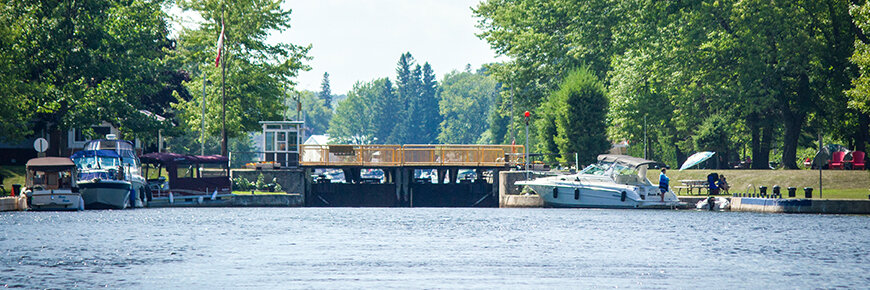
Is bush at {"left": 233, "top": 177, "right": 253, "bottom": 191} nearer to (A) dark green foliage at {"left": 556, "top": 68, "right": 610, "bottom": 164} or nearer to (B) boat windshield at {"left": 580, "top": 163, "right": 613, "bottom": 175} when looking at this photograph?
(A) dark green foliage at {"left": 556, "top": 68, "right": 610, "bottom": 164}

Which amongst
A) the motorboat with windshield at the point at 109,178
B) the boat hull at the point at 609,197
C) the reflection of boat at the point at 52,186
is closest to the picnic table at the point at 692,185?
the boat hull at the point at 609,197

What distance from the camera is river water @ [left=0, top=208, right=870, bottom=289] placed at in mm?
23328

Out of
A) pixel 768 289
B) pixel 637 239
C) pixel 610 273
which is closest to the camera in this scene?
pixel 768 289

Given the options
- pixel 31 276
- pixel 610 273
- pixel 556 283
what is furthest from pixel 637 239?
pixel 31 276

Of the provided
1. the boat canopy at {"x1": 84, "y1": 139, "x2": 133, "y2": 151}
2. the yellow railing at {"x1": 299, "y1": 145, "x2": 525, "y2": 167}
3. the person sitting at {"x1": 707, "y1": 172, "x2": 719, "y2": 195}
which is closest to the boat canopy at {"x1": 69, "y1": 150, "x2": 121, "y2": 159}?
the boat canopy at {"x1": 84, "y1": 139, "x2": 133, "y2": 151}

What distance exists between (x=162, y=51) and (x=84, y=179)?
28.5 metres

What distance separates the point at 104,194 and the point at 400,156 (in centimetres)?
1991

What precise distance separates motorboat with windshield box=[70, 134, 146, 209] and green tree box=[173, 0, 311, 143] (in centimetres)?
Answer: 1495

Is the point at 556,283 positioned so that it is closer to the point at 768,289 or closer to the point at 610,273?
the point at 610,273

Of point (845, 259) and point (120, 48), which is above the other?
point (120, 48)

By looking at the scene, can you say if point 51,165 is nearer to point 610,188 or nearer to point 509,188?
point 509,188

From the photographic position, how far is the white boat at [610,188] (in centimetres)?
5247

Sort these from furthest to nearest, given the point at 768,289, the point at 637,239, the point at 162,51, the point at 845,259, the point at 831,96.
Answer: the point at 162,51
the point at 831,96
the point at 637,239
the point at 845,259
the point at 768,289

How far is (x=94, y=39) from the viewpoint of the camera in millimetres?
63125
